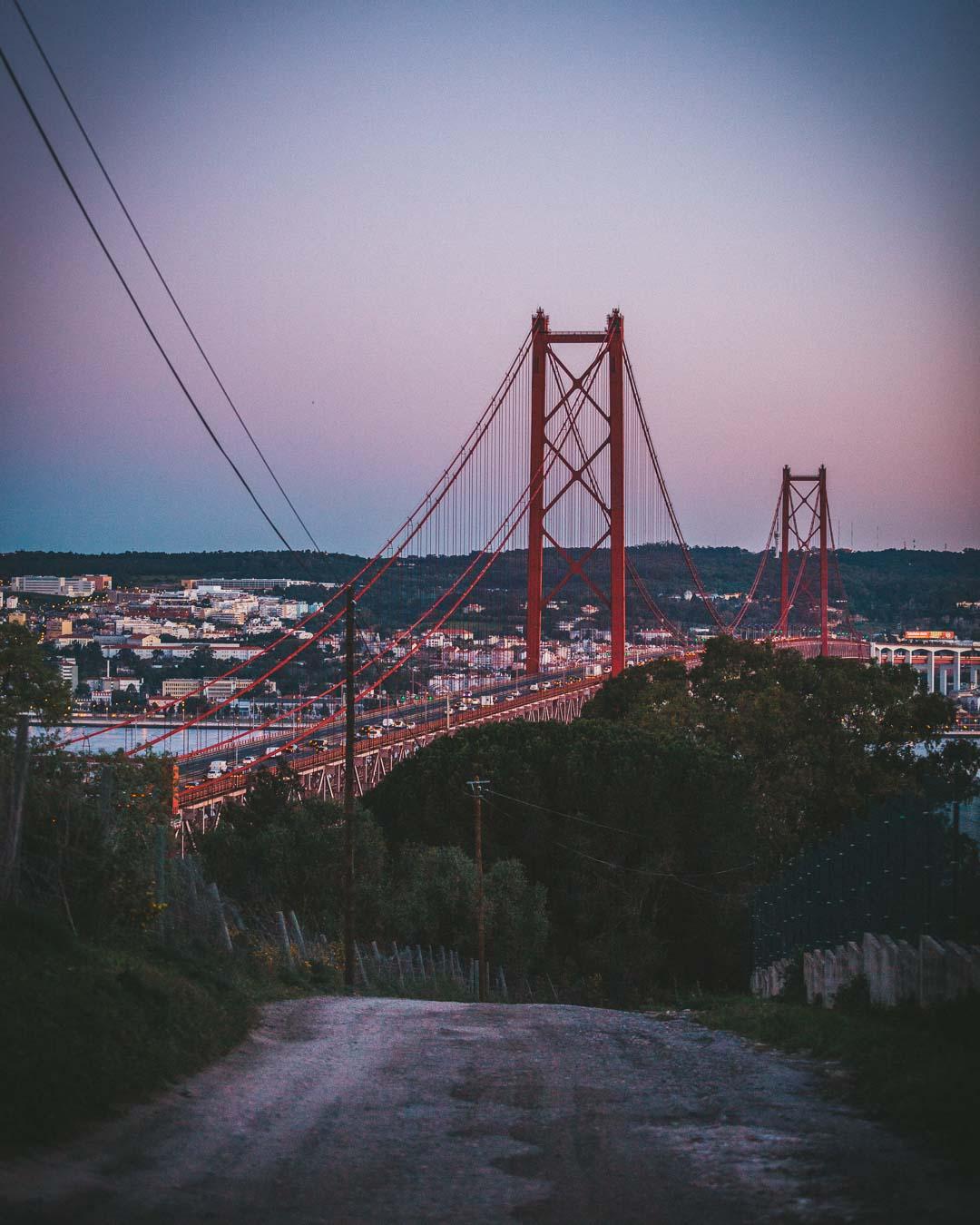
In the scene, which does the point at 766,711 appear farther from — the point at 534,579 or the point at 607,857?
the point at 534,579

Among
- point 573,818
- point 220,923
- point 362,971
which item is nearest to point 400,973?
point 362,971

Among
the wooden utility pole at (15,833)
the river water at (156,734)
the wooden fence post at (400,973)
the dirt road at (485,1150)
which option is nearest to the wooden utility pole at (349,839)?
the wooden fence post at (400,973)

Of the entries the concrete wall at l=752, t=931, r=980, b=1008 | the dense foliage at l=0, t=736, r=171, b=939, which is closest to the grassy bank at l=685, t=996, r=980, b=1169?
the concrete wall at l=752, t=931, r=980, b=1008

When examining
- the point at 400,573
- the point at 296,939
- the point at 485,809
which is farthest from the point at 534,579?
the point at 296,939

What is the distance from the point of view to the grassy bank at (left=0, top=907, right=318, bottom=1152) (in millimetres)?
7844

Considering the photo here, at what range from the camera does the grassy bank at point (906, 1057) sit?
7.71m

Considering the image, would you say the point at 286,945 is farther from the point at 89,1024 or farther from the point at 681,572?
the point at 681,572

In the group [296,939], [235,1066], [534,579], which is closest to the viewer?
[235,1066]

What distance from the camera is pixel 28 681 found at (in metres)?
23.5

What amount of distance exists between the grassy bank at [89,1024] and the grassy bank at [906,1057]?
15.2 ft

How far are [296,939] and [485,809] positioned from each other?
2088cm

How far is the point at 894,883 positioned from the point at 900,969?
2.04 meters

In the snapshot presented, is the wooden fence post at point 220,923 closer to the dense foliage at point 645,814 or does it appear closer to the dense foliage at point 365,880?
the dense foliage at point 365,880

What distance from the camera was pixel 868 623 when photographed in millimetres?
149000
